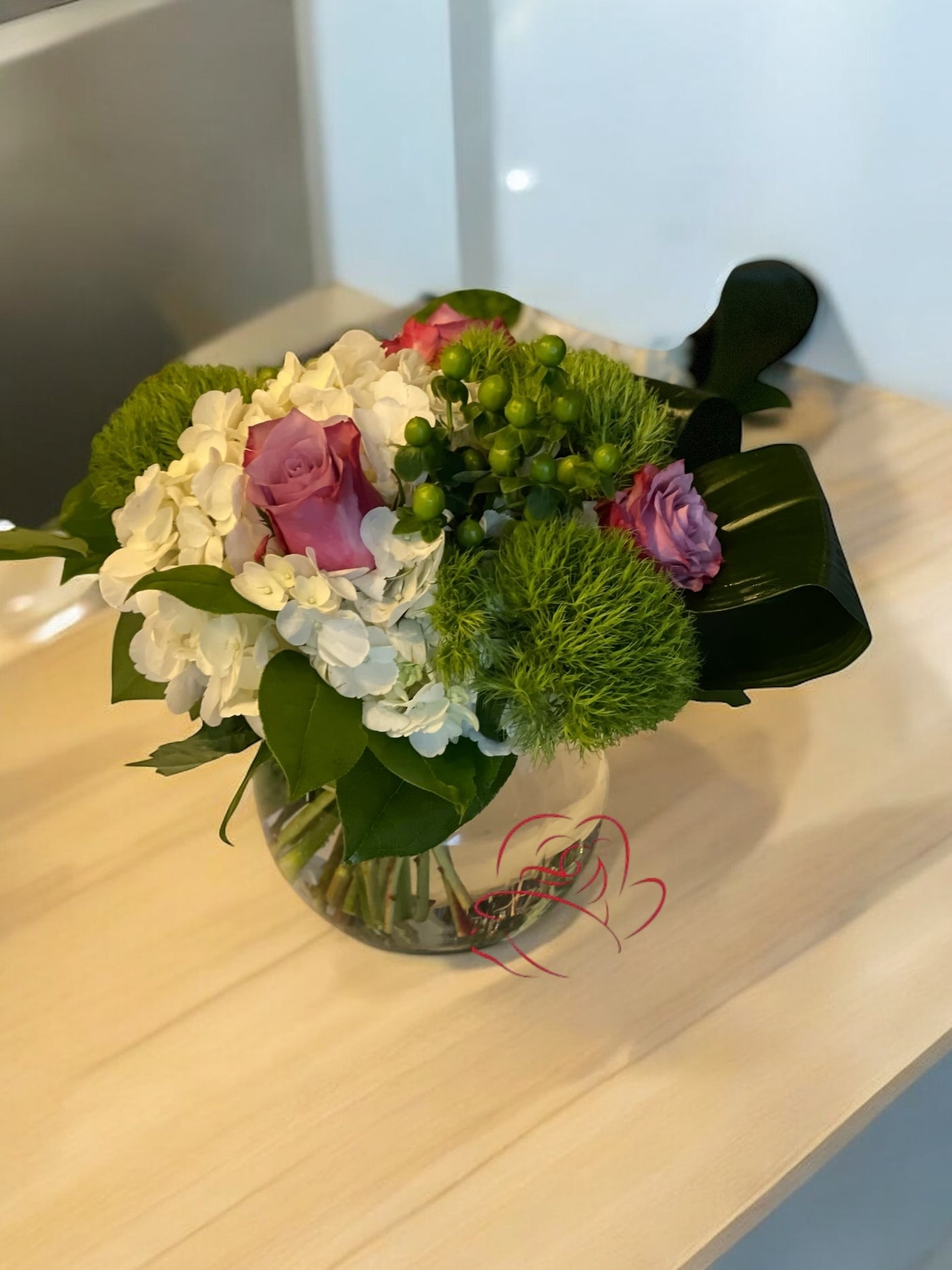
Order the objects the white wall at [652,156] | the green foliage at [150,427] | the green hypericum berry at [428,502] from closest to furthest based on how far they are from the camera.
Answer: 1. the green hypericum berry at [428,502]
2. the green foliage at [150,427]
3. the white wall at [652,156]

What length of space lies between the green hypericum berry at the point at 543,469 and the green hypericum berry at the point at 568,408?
2 centimetres

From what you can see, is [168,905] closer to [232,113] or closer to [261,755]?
[261,755]

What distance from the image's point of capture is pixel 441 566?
1.67 feet

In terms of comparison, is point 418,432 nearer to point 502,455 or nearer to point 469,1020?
point 502,455

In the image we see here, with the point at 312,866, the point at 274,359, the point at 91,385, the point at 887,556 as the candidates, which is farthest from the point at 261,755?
the point at 274,359

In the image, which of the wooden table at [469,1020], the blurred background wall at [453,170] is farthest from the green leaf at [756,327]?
the wooden table at [469,1020]

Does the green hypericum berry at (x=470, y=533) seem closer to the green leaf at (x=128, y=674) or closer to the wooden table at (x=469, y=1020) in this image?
the green leaf at (x=128, y=674)

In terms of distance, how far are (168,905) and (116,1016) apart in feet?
0.24

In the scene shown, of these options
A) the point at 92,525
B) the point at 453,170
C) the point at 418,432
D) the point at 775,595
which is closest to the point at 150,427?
the point at 92,525

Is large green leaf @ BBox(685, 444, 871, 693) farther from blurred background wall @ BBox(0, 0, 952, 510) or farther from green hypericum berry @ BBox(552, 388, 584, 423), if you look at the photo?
blurred background wall @ BBox(0, 0, 952, 510)

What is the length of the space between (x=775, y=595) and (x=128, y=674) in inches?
11.7

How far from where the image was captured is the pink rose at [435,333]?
56 centimetres

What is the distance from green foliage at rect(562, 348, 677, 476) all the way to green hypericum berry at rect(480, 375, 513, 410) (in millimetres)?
37

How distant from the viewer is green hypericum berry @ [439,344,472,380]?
0.50 metres
